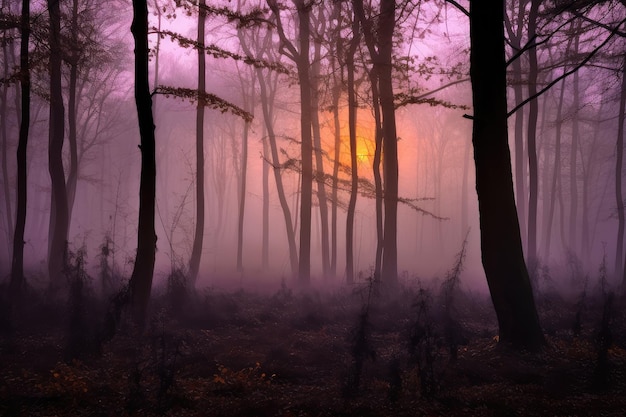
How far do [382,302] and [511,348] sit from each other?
4.73m

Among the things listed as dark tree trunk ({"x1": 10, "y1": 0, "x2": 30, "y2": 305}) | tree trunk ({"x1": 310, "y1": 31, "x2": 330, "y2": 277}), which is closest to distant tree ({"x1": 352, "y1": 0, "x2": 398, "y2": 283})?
tree trunk ({"x1": 310, "y1": 31, "x2": 330, "y2": 277})

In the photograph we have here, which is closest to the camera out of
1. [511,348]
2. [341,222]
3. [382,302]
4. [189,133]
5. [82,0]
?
[511,348]

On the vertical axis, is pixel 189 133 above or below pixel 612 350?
above

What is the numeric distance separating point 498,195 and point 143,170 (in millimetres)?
6104

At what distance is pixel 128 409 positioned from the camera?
470cm

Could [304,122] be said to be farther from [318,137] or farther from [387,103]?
[387,103]

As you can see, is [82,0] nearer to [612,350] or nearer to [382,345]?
[382,345]

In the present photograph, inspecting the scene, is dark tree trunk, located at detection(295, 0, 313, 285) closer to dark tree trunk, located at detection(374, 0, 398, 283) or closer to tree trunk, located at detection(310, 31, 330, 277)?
tree trunk, located at detection(310, 31, 330, 277)

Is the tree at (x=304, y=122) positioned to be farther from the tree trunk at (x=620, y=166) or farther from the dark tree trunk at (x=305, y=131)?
the tree trunk at (x=620, y=166)

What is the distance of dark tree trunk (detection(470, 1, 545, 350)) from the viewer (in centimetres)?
629

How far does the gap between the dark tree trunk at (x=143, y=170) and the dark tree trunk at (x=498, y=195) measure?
5.64m

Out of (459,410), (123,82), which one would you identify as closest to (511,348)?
(459,410)

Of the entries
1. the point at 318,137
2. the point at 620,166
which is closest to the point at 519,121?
the point at 620,166

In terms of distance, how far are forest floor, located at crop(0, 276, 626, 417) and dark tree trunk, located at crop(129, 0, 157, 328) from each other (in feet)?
2.16
